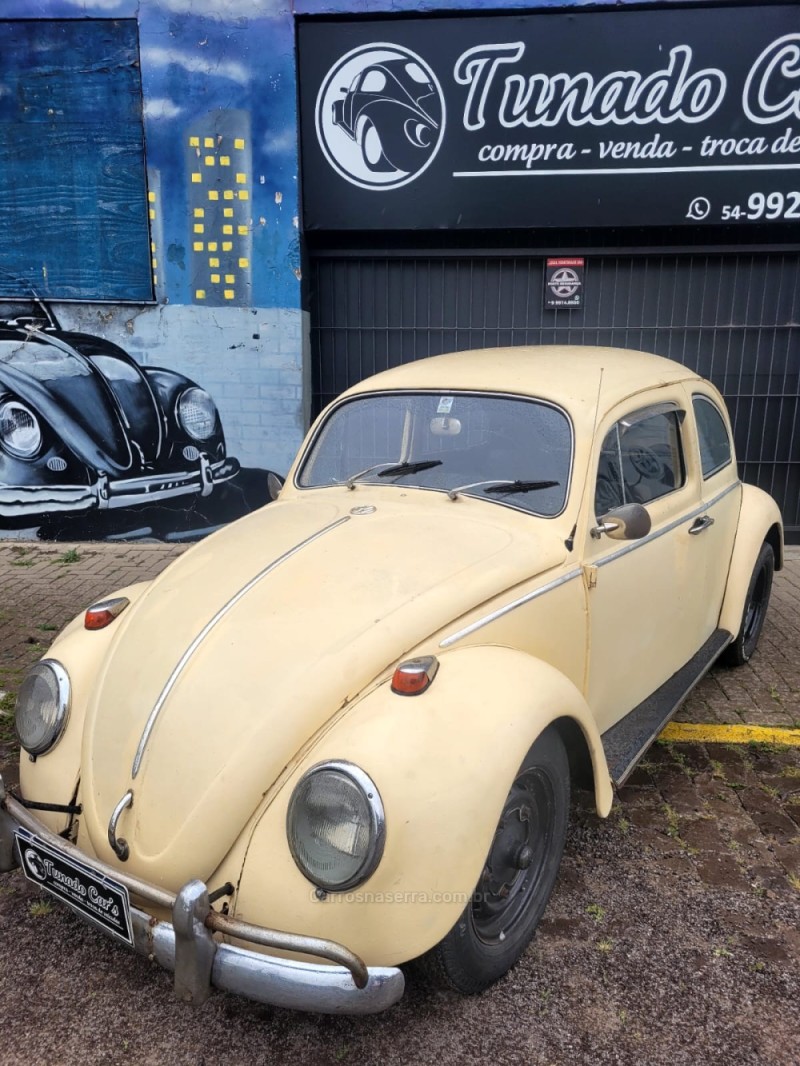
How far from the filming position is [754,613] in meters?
4.77

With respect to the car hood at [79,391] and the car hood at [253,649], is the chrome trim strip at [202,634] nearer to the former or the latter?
the car hood at [253,649]

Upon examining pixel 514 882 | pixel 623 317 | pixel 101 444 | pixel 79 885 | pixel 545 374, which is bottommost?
pixel 514 882

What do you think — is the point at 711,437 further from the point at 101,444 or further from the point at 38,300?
the point at 38,300

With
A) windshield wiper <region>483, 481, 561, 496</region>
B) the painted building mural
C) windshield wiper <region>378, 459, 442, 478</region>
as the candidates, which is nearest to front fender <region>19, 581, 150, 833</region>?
windshield wiper <region>378, 459, 442, 478</region>

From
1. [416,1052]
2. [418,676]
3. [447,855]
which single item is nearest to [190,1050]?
[416,1052]

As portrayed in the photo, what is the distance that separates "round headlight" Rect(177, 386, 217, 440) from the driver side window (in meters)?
4.80

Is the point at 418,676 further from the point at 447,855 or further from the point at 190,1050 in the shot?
the point at 190,1050

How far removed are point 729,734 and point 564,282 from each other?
4.72 m

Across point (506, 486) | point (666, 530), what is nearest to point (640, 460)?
point (666, 530)

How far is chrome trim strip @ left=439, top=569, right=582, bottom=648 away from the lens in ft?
7.72

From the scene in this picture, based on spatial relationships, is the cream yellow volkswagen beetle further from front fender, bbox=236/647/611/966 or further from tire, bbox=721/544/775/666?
tire, bbox=721/544/775/666

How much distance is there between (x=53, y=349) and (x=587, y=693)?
6265 millimetres

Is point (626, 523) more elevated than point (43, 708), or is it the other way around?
point (626, 523)

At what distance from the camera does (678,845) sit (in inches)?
116
